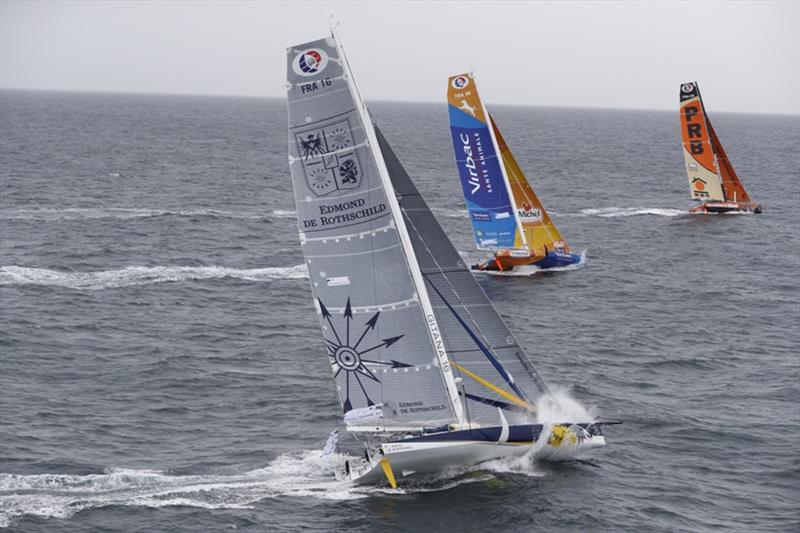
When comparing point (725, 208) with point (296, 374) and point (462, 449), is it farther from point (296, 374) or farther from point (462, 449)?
point (462, 449)

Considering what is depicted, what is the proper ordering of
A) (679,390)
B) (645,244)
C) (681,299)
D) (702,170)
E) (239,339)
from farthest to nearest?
1. (702,170)
2. (645,244)
3. (681,299)
4. (239,339)
5. (679,390)

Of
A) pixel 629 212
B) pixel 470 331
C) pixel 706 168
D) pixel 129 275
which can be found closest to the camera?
Result: pixel 470 331

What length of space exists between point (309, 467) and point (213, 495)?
3712 mm

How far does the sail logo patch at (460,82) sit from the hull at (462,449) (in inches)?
1437

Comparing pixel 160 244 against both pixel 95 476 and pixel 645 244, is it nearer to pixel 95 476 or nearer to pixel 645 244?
pixel 645 244

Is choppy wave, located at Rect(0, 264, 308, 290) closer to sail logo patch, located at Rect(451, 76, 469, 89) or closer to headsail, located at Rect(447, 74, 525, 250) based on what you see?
headsail, located at Rect(447, 74, 525, 250)

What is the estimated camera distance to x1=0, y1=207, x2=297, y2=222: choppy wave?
8269 centimetres

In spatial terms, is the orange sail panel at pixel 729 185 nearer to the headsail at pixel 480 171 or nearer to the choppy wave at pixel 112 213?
the headsail at pixel 480 171

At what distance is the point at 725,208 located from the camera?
93.6 meters

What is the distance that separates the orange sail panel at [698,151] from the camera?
310 ft

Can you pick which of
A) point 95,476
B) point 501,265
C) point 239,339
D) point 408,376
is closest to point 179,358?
point 239,339

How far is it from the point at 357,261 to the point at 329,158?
3243 mm

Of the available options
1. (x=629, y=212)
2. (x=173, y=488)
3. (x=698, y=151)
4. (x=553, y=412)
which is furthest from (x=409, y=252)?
(x=698, y=151)

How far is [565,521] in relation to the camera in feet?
98.9
